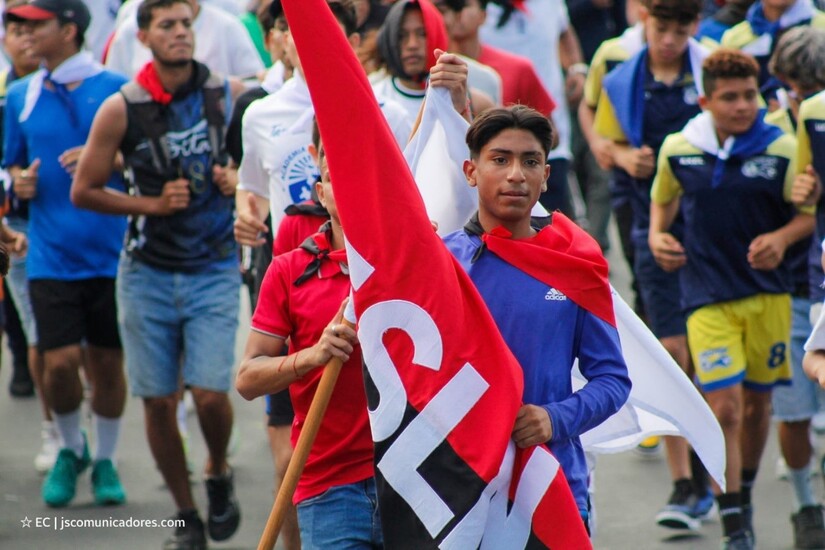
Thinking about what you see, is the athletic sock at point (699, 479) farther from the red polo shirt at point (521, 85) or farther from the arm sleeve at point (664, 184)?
the red polo shirt at point (521, 85)

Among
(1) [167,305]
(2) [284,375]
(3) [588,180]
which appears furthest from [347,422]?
(3) [588,180]

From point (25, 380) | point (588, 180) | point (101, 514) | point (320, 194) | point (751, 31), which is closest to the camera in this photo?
point (320, 194)

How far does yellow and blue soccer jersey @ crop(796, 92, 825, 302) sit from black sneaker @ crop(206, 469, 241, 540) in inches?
110

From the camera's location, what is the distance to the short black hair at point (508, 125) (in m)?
4.30

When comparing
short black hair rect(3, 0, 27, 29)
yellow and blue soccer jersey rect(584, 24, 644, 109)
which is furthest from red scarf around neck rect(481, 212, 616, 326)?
→ short black hair rect(3, 0, 27, 29)

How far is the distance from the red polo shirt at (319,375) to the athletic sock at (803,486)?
3.02 m

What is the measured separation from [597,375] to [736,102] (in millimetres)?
2915

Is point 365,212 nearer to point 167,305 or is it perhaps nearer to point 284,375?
point 284,375

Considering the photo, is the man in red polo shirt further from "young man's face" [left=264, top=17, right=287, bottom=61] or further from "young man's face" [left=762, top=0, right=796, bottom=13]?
"young man's face" [left=762, top=0, right=796, bottom=13]

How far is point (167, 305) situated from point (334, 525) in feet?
8.98

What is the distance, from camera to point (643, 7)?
26.0 ft

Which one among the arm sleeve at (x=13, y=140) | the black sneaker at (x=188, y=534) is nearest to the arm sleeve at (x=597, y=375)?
the black sneaker at (x=188, y=534)

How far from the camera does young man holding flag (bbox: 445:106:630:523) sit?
421cm

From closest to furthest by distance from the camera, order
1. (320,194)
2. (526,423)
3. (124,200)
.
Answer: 1. (526,423)
2. (320,194)
3. (124,200)
